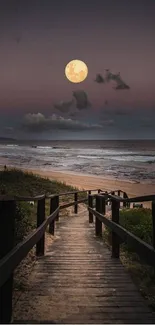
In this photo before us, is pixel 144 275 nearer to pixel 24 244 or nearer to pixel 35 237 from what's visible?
pixel 35 237

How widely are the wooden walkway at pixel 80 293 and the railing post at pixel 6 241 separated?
24cm

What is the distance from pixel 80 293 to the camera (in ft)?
14.3

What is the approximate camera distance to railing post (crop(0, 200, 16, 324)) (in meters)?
3.30

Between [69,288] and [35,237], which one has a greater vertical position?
[35,237]

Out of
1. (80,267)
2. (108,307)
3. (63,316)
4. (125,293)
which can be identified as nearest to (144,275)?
(80,267)

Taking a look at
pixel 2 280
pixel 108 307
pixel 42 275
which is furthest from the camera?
pixel 42 275

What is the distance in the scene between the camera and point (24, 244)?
12.2ft

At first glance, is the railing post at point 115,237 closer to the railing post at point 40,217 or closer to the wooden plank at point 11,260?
the railing post at point 40,217

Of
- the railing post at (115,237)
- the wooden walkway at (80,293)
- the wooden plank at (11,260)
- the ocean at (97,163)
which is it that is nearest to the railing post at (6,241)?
the wooden plank at (11,260)

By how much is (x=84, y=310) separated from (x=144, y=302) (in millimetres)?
774

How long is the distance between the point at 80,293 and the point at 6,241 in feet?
5.15

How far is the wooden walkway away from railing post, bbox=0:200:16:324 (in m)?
0.24

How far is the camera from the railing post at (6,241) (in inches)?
130

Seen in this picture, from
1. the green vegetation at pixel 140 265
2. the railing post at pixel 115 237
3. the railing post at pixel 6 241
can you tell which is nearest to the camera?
the railing post at pixel 6 241
